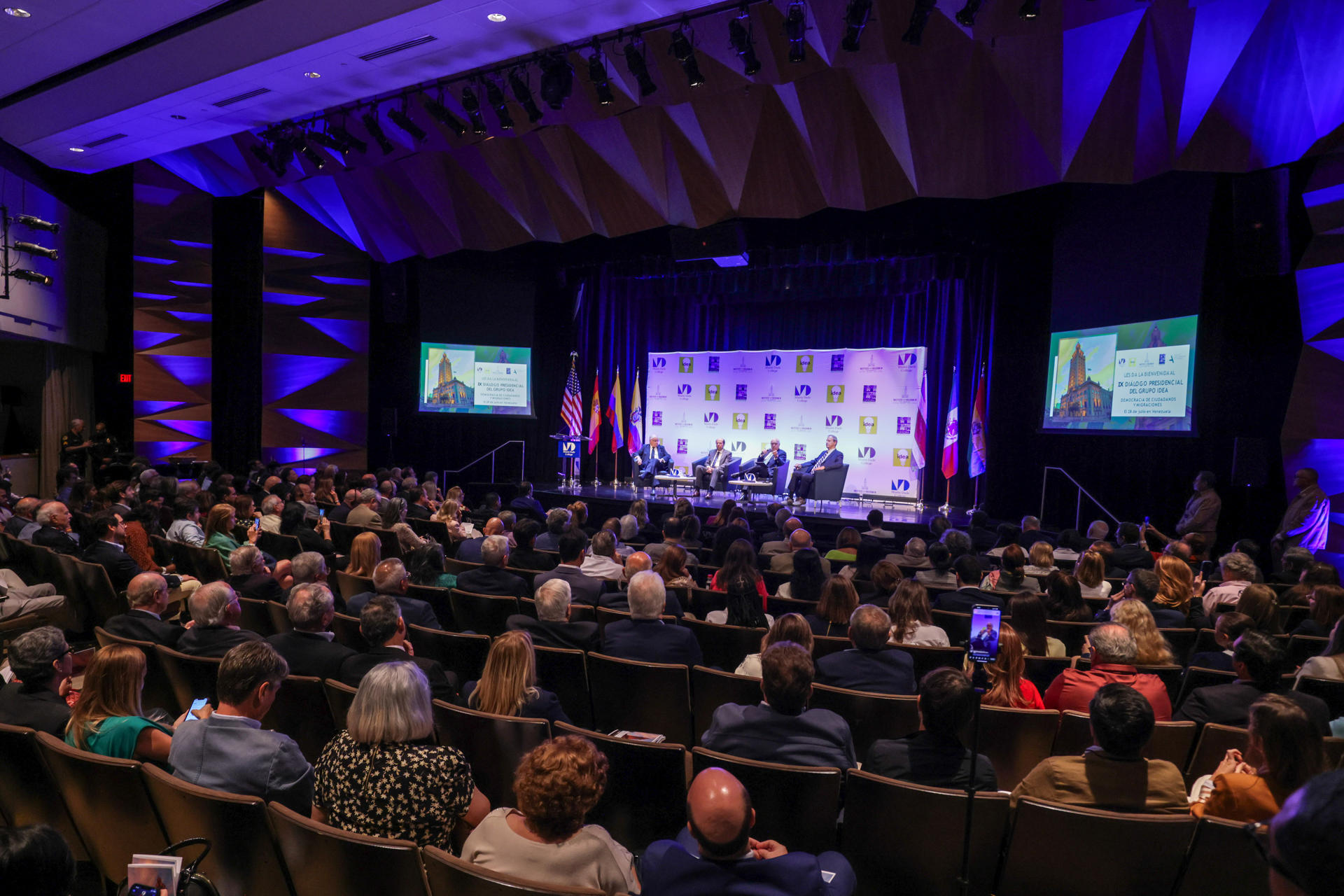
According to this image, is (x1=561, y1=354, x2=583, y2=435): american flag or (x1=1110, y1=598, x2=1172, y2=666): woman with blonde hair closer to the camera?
(x1=1110, y1=598, x2=1172, y2=666): woman with blonde hair

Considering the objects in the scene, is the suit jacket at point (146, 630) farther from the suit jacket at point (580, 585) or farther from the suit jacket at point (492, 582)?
the suit jacket at point (580, 585)

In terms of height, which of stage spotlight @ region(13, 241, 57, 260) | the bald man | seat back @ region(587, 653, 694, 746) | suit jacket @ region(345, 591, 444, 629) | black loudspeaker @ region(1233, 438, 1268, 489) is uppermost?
stage spotlight @ region(13, 241, 57, 260)

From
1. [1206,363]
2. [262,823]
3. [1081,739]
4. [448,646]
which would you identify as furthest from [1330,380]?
[262,823]

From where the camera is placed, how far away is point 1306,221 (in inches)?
314

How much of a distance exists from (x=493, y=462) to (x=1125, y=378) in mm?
10378

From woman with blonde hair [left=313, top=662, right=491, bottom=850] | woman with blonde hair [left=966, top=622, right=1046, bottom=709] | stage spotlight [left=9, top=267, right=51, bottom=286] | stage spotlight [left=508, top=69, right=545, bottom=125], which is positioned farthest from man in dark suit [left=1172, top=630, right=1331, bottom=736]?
stage spotlight [left=9, top=267, right=51, bottom=286]

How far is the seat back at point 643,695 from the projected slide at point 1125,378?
784 cm

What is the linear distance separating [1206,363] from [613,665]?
26.5ft

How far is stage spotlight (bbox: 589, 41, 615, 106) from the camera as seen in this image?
8000 mm

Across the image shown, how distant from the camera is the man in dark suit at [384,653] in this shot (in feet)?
10.9

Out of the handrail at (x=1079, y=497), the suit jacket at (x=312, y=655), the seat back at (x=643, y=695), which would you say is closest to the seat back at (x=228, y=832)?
the suit jacket at (x=312, y=655)

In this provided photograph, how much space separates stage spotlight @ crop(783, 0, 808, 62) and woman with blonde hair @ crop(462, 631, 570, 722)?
19.4 feet

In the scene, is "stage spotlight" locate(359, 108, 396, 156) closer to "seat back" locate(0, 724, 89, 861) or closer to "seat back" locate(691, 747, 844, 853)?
"seat back" locate(0, 724, 89, 861)

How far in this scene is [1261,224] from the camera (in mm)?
8227
